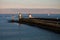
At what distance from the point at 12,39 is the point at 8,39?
58 cm

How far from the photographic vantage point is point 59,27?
473 inches

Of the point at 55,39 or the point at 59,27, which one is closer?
the point at 55,39

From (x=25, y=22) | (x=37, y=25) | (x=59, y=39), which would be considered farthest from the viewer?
(x=25, y=22)

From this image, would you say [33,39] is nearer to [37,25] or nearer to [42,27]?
[42,27]

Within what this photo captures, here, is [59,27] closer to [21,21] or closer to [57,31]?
[57,31]

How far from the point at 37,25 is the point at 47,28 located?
354 centimetres

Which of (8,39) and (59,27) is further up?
(59,27)

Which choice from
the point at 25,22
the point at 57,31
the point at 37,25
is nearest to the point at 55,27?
the point at 57,31

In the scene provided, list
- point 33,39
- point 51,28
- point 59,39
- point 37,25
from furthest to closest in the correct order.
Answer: point 37,25
point 51,28
point 33,39
point 59,39

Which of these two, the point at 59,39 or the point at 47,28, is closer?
the point at 59,39

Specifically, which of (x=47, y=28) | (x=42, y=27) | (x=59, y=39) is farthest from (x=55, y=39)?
(x=42, y=27)

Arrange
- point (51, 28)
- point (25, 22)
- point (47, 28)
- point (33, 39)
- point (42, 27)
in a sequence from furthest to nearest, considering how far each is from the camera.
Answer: point (25, 22) < point (42, 27) < point (47, 28) < point (51, 28) < point (33, 39)

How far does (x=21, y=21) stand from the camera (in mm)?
23875

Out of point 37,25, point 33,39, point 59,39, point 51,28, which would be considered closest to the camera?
point 59,39
